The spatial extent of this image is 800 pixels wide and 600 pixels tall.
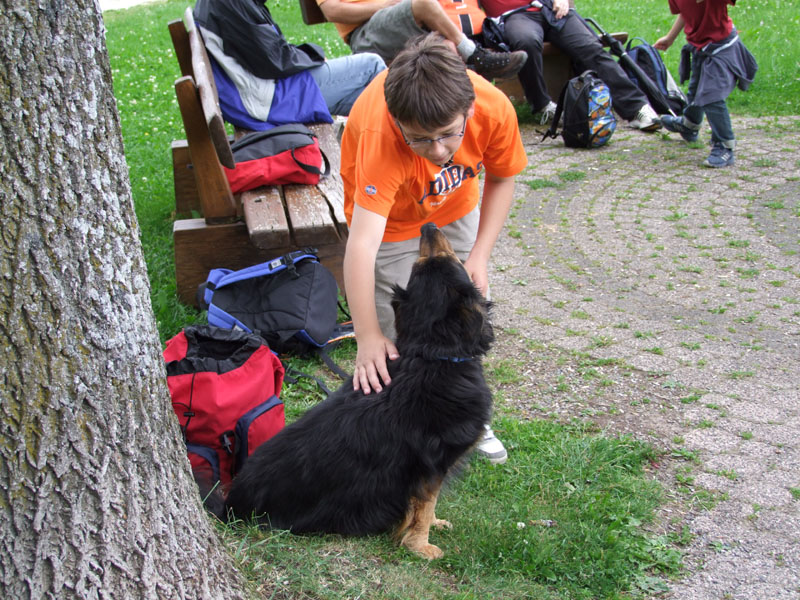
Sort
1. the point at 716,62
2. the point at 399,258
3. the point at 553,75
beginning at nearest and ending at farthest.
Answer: the point at 399,258, the point at 716,62, the point at 553,75

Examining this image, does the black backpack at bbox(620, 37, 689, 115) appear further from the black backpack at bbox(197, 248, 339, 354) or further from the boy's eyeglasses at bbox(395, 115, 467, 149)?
the boy's eyeglasses at bbox(395, 115, 467, 149)

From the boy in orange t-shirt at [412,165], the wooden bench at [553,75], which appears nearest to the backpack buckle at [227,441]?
the boy in orange t-shirt at [412,165]

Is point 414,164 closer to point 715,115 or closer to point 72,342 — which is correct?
point 72,342

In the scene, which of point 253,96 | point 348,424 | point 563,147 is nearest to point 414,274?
point 348,424

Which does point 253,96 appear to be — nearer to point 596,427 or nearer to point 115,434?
point 596,427

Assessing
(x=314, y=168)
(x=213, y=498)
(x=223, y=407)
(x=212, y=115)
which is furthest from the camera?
(x=314, y=168)

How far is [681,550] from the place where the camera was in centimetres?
292

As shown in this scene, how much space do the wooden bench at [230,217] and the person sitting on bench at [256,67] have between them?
0.43 m

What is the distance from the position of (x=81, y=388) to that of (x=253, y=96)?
4586 mm

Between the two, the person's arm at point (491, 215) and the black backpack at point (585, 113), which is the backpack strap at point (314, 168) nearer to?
the person's arm at point (491, 215)

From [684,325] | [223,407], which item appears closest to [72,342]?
[223,407]

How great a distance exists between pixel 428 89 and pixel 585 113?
19.3 feet

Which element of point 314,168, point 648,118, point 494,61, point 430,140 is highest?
point 494,61

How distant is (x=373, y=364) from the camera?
2842 millimetres
